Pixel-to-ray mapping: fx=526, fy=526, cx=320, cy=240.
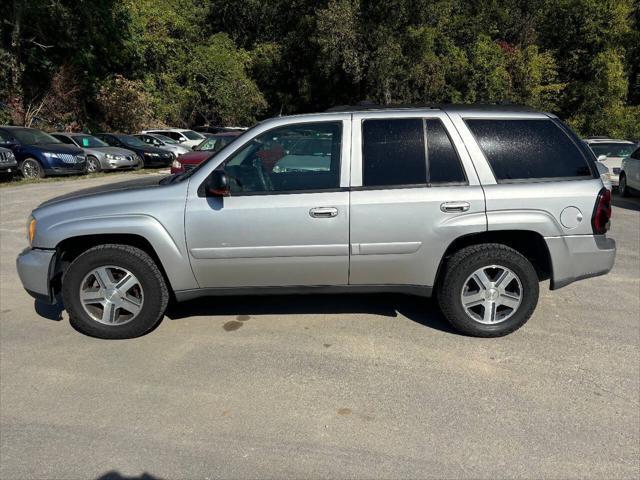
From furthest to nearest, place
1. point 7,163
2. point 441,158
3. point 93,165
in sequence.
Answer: point 93,165 < point 7,163 < point 441,158

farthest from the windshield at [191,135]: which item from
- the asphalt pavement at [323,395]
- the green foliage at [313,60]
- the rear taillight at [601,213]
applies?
the rear taillight at [601,213]

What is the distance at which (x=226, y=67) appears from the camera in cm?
3531

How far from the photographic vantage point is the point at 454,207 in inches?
158

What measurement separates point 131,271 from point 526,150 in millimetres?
3257

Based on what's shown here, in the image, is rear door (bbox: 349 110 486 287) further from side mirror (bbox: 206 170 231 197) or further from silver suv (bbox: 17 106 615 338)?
side mirror (bbox: 206 170 231 197)

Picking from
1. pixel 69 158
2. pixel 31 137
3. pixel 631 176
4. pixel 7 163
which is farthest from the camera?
pixel 31 137

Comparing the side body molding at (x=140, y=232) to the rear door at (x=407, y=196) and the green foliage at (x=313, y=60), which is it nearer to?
the rear door at (x=407, y=196)

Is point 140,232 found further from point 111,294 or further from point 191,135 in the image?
point 191,135

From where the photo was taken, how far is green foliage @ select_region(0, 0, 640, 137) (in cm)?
2591

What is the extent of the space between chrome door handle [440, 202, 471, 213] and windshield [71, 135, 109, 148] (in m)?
17.0

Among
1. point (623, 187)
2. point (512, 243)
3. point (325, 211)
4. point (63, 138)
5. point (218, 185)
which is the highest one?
point (63, 138)

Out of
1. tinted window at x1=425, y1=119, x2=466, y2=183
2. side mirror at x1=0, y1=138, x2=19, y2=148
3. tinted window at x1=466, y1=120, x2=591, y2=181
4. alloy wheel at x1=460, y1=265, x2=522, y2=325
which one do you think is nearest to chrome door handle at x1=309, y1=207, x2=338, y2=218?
tinted window at x1=425, y1=119, x2=466, y2=183

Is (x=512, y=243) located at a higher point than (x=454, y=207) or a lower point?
lower

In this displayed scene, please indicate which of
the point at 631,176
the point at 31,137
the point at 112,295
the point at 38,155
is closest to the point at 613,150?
the point at 631,176
